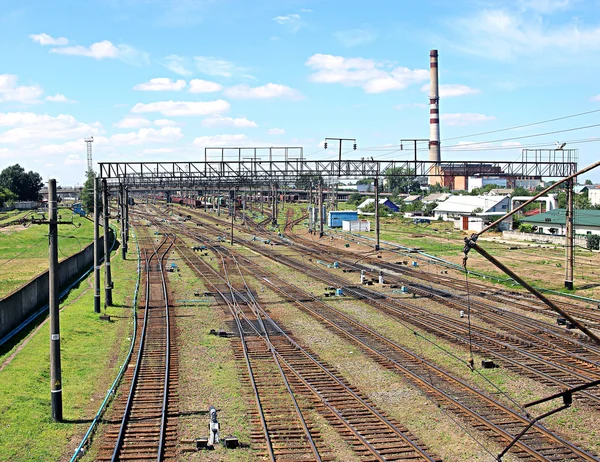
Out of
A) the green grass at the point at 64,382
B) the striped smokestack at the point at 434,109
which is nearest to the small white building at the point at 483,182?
the striped smokestack at the point at 434,109

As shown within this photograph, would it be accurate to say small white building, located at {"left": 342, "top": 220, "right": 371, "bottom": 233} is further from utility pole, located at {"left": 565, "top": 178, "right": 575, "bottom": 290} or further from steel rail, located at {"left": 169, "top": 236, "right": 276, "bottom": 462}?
steel rail, located at {"left": 169, "top": 236, "right": 276, "bottom": 462}

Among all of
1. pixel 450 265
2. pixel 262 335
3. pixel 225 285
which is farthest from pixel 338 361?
pixel 450 265

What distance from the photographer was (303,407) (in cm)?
1414

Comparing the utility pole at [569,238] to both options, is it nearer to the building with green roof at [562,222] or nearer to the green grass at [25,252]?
the green grass at [25,252]

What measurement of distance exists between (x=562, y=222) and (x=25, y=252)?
168ft

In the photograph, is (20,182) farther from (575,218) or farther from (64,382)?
(64,382)

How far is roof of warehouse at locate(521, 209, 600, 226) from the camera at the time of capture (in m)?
55.3

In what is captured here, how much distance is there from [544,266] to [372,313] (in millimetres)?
20074

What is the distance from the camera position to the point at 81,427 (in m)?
13.1

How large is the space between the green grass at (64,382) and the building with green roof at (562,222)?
43.6 metres

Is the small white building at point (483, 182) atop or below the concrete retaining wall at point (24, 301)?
atop

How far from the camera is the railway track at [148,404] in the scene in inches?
466

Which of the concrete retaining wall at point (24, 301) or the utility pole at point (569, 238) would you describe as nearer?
the concrete retaining wall at point (24, 301)

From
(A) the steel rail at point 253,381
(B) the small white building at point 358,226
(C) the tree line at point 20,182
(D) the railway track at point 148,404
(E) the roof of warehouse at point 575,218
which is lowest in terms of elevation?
(D) the railway track at point 148,404
